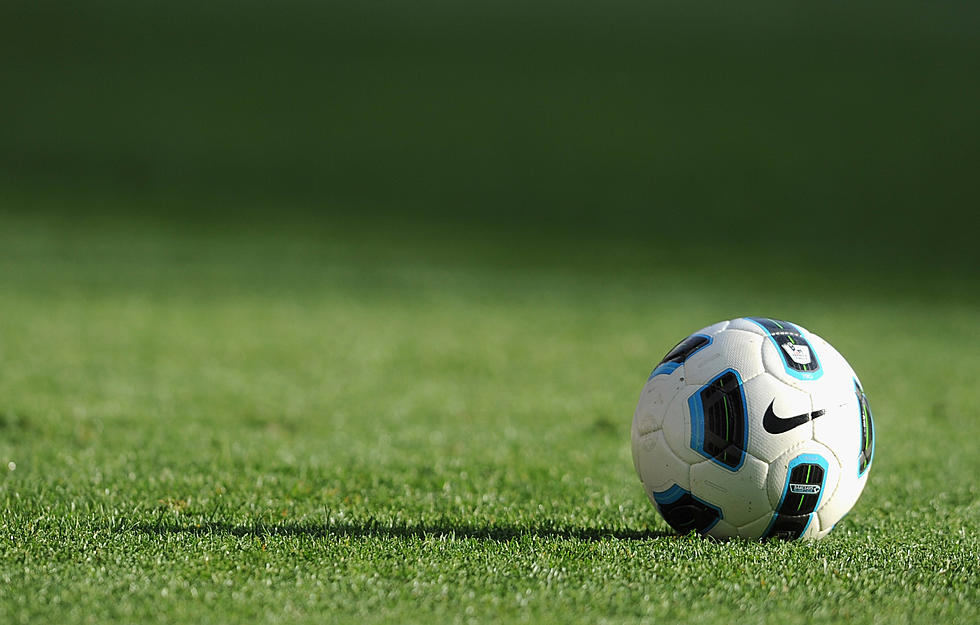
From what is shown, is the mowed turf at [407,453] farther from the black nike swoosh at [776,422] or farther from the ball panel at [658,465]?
the black nike swoosh at [776,422]

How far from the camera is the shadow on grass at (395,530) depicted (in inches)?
174

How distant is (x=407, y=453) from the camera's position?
255 inches

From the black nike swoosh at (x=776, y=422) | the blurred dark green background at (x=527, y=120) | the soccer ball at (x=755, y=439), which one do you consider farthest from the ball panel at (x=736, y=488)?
the blurred dark green background at (x=527, y=120)

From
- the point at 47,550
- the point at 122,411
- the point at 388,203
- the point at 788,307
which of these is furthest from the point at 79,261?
the point at 47,550

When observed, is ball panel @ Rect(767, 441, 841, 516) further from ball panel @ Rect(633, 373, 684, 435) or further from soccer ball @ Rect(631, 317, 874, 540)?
ball panel @ Rect(633, 373, 684, 435)

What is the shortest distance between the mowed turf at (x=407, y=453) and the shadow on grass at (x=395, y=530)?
2cm

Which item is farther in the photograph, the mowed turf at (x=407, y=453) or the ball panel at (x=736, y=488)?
the ball panel at (x=736, y=488)

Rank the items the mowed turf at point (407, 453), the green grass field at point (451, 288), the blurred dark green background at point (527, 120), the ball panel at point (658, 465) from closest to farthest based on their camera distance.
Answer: the mowed turf at point (407, 453)
the green grass field at point (451, 288)
the ball panel at point (658, 465)
the blurred dark green background at point (527, 120)

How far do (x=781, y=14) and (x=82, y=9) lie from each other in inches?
885

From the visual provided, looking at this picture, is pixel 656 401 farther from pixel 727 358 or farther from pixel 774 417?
pixel 774 417

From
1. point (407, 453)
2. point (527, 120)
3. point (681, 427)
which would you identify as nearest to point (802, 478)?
point (681, 427)

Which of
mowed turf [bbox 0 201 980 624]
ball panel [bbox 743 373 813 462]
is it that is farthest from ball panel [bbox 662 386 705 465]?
mowed turf [bbox 0 201 980 624]

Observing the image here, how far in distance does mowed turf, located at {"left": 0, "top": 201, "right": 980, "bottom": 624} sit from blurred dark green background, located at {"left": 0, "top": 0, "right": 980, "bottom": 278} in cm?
595

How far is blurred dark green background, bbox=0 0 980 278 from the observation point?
2148 centimetres
